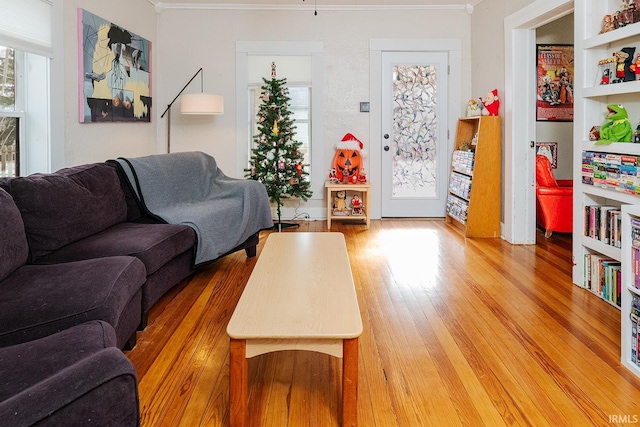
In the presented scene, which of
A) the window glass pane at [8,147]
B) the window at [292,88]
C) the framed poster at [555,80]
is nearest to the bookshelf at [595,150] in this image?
the framed poster at [555,80]

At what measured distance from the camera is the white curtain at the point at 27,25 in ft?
10.8

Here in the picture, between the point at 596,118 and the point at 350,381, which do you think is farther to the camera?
the point at 596,118

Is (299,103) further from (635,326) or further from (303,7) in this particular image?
(635,326)

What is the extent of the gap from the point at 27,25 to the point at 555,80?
5027mm

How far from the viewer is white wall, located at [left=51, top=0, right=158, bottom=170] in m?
3.91

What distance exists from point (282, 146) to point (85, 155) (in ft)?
6.79

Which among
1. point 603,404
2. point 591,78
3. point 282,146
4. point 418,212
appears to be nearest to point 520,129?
point 591,78

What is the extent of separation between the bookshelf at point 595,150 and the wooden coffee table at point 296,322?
70.6 inches

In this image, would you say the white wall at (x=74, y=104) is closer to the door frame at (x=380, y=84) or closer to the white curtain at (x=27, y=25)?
the white curtain at (x=27, y=25)

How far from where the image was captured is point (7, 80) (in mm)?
3471

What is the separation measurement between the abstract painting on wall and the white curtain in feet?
1.28

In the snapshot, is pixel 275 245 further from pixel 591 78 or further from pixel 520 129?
pixel 520 129

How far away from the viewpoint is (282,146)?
225 inches
